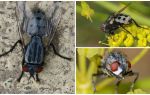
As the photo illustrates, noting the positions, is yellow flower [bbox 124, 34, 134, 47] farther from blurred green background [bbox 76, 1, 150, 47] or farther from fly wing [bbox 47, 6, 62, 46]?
fly wing [bbox 47, 6, 62, 46]

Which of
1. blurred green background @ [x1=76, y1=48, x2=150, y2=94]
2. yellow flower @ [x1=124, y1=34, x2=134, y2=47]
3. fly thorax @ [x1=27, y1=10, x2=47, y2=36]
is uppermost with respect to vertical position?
fly thorax @ [x1=27, y1=10, x2=47, y2=36]

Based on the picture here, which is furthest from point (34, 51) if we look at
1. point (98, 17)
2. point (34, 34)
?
point (98, 17)

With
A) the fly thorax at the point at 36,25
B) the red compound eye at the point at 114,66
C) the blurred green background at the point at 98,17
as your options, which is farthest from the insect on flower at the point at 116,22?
the fly thorax at the point at 36,25

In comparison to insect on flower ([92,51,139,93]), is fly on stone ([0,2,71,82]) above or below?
above

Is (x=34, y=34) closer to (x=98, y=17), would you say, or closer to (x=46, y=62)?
(x=46, y=62)

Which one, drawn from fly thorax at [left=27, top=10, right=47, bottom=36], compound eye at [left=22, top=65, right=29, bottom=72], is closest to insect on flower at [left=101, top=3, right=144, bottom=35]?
fly thorax at [left=27, top=10, right=47, bottom=36]

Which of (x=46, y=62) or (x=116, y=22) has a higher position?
(x=116, y=22)

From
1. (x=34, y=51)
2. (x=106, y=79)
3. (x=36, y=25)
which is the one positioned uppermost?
(x=36, y=25)

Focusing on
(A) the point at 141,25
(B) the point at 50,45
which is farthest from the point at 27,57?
(A) the point at 141,25
